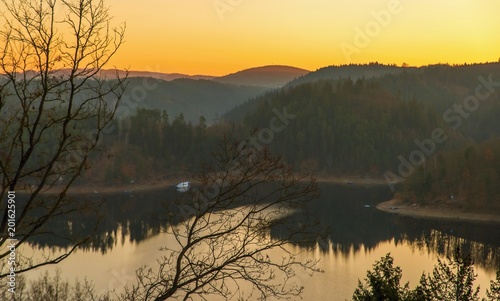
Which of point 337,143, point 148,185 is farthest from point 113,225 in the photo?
point 337,143

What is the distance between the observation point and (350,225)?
77.6 metres

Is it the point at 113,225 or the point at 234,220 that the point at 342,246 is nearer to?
the point at 113,225

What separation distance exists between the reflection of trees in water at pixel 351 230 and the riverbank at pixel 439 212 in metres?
3.39

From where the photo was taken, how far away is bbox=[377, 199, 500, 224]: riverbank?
8400 cm

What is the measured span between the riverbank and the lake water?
334 centimetres

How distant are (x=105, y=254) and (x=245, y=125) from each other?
120240mm

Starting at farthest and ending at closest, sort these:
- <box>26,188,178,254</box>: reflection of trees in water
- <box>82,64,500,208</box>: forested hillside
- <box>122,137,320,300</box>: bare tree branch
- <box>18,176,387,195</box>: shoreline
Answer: <box>18,176,387,195</box>: shoreline, <box>82,64,500,208</box>: forested hillside, <box>26,188,178,254</box>: reflection of trees in water, <box>122,137,320,300</box>: bare tree branch

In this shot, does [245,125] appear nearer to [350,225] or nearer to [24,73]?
[350,225]

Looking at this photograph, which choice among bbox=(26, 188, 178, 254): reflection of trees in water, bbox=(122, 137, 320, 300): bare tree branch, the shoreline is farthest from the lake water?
the shoreline

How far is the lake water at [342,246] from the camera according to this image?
4757cm

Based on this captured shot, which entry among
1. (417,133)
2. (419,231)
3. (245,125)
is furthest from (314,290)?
(417,133)

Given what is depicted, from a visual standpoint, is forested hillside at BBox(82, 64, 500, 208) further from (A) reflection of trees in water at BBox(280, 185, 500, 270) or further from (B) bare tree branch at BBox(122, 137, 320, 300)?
(B) bare tree branch at BBox(122, 137, 320, 300)

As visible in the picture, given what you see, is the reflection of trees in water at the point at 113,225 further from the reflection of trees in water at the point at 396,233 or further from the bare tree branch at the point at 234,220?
the bare tree branch at the point at 234,220

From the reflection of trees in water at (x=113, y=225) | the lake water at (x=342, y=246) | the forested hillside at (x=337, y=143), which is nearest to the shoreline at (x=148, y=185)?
the forested hillside at (x=337, y=143)
